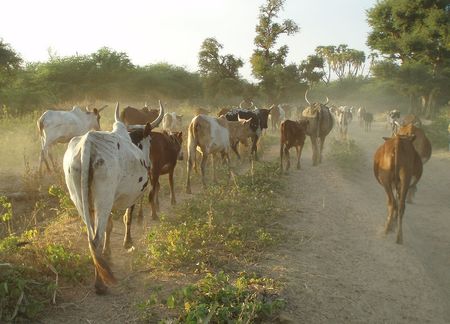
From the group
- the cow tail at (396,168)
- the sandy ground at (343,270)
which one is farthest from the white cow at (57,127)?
the cow tail at (396,168)

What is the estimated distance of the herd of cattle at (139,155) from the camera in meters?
4.59

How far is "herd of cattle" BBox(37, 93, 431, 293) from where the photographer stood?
4586 mm

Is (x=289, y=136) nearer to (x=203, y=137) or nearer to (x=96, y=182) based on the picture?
(x=203, y=137)

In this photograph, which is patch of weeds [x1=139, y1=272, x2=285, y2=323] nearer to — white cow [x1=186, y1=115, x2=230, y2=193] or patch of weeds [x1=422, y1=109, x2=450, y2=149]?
white cow [x1=186, y1=115, x2=230, y2=193]

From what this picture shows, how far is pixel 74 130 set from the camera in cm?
1172

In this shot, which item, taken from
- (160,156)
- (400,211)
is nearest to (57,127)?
(160,156)

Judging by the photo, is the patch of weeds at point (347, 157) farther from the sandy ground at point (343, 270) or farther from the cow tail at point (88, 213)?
the cow tail at point (88, 213)

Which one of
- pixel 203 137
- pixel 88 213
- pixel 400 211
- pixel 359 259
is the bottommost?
pixel 359 259

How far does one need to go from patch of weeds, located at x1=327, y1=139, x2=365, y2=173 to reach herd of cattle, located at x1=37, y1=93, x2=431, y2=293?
0.62m

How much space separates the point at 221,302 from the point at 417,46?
112ft

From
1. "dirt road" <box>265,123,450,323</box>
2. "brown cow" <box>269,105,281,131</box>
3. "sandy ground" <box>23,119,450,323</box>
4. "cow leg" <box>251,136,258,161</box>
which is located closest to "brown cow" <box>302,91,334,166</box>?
"cow leg" <box>251,136,258,161</box>

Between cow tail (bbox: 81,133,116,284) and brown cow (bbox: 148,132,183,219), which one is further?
brown cow (bbox: 148,132,183,219)

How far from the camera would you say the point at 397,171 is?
24.7 ft

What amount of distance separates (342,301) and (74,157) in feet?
11.1
